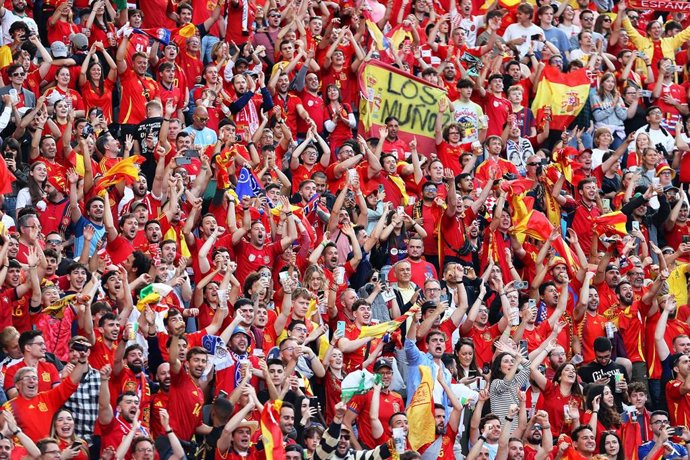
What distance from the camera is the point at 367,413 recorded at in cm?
1390

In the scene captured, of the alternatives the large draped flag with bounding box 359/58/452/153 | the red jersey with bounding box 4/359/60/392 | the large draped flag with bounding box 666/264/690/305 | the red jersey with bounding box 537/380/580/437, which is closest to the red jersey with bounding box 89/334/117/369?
the red jersey with bounding box 4/359/60/392

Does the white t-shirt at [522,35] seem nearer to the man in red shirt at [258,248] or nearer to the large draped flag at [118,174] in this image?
the man in red shirt at [258,248]

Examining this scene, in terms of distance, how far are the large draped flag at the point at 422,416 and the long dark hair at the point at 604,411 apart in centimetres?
151

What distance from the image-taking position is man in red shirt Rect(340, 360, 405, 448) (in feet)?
45.3

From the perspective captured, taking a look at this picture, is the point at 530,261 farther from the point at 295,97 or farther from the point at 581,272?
the point at 295,97

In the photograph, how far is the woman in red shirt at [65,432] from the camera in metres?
12.4

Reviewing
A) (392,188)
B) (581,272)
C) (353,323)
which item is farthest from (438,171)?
(353,323)

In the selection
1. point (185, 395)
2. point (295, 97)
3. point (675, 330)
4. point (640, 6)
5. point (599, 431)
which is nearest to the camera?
point (185, 395)

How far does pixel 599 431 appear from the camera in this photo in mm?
14836

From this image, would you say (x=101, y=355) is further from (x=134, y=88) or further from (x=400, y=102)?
(x=400, y=102)

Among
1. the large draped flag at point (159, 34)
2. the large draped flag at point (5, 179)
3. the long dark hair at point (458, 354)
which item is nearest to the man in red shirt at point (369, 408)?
the long dark hair at point (458, 354)

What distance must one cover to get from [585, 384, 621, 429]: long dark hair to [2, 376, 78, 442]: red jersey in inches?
176

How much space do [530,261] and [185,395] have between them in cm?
493

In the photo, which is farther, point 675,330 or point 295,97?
point 295,97
